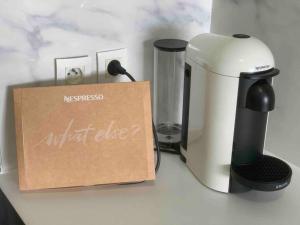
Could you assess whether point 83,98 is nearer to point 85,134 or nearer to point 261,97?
point 85,134

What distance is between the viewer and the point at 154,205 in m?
0.95

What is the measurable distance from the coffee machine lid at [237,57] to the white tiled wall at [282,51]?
0.58ft

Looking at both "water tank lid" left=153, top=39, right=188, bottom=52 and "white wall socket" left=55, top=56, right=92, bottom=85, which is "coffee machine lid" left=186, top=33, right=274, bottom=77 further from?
"white wall socket" left=55, top=56, right=92, bottom=85

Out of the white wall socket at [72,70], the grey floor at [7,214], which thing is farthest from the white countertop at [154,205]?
the white wall socket at [72,70]

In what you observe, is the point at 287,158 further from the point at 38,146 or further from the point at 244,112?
the point at 38,146

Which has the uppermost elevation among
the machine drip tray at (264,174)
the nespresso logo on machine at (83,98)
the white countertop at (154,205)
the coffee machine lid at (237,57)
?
the coffee machine lid at (237,57)

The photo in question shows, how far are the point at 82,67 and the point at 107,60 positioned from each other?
0.07 metres

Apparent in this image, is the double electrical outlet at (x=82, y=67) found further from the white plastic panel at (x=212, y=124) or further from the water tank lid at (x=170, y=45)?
the white plastic panel at (x=212, y=124)

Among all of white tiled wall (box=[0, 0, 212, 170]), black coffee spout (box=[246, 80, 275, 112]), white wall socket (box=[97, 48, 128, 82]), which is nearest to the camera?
black coffee spout (box=[246, 80, 275, 112])

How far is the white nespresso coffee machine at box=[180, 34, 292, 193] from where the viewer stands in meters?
0.89

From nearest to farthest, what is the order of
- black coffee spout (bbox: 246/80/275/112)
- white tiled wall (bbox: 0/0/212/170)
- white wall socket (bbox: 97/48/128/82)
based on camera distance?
black coffee spout (bbox: 246/80/275/112), white tiled wall (bbox: 0/0/212/170), white wall socket (bbox: 97/48/128/82)

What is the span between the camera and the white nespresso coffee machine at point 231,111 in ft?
2.93

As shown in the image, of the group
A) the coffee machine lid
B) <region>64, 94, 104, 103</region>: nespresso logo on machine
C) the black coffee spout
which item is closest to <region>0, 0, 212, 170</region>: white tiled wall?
<region>64, 94, 104, 103</region>: nespresso logo on machine

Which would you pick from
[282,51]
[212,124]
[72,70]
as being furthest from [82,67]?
[282,51]
